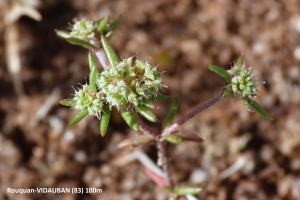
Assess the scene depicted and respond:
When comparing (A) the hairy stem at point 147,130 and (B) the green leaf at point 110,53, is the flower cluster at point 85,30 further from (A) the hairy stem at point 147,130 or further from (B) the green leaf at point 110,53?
(A) the hairy stem at point 147,130

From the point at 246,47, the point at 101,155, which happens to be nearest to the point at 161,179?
the point at 101,155

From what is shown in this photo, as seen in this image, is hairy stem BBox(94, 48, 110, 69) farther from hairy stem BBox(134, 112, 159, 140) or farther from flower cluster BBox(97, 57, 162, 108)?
hairy stem BBox(134, 112, 159, 140)

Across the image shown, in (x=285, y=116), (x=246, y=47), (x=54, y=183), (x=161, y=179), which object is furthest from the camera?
(x=246, y=47)

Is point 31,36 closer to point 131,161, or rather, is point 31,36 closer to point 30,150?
point 30,150

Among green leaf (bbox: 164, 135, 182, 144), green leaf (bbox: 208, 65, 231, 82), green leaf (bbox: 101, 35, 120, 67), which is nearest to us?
green leaf (bbox: 101, 35, 120, 67)

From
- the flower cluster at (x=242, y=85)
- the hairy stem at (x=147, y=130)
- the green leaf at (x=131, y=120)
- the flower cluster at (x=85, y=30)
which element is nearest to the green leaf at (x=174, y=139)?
the hairy stem at (x=147, y=130)

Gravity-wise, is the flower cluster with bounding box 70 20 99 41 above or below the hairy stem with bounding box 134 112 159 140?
above

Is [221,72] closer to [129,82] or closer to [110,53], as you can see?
[129,82]

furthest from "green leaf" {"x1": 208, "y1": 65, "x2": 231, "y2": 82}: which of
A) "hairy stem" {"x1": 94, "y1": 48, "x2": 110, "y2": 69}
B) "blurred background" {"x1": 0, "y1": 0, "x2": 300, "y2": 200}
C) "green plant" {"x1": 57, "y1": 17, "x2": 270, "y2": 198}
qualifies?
"blurred background" {"x1": 0, "y1": 0, "x2": 300, "y2": 200}
